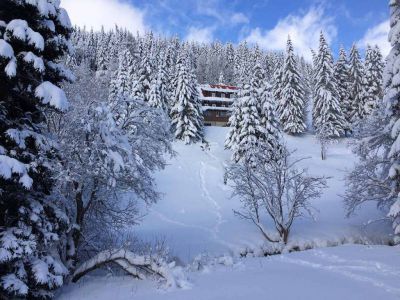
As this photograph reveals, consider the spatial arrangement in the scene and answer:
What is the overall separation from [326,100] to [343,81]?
8.91 metres

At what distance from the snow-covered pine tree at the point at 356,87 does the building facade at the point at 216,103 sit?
2623cm

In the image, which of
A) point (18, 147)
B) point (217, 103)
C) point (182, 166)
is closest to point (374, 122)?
point (18, 147)

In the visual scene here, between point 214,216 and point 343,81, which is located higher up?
point 343,81

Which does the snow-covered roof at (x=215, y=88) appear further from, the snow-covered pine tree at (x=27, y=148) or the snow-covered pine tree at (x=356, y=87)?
the snow-covered pine tree at (x=27, y=148)

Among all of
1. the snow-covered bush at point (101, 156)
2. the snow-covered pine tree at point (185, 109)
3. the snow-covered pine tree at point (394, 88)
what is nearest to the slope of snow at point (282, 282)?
the snow-covered bush at point (101, 156)

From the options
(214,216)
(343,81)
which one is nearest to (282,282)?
(214,216)

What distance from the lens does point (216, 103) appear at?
83875 millimetres

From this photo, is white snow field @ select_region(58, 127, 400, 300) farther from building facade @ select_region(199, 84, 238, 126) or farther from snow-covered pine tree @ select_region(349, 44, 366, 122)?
building facade @ select_region(199, 84, 238, 126)

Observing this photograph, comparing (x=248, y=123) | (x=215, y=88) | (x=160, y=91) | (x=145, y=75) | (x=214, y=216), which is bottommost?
(x=214, y=216)

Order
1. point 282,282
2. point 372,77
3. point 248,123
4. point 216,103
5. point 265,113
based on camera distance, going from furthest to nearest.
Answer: point 216,103 < point 372,77 < point 265,113 < point 248,123 < point 282,282

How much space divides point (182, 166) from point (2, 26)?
126ft

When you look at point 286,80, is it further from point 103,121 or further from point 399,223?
point 103,121

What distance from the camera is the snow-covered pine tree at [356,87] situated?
2259 inches

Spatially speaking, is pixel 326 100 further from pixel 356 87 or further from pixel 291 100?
pixel 356 87
